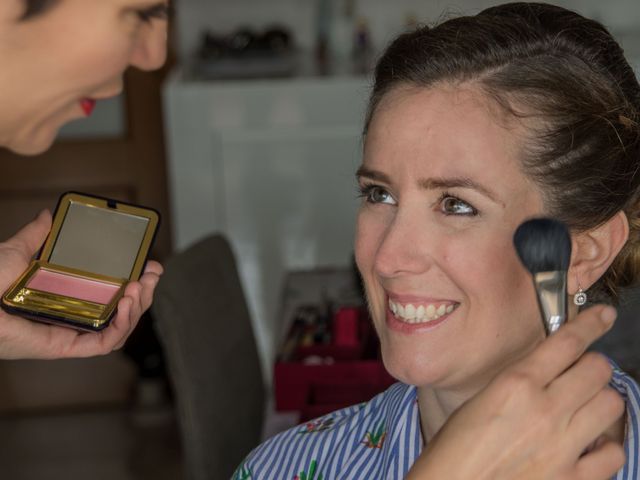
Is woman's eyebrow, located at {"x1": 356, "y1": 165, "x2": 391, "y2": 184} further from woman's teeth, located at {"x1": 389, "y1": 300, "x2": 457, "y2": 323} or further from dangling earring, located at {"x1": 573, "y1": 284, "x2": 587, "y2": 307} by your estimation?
dangling earring, located at {"x1": 573, "y1": 284, "x2": 587, "y2": 307}

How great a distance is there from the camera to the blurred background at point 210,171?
2.92 metres

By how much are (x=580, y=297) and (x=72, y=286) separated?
0.50 meters

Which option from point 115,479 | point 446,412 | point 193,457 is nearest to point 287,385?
point 193,457

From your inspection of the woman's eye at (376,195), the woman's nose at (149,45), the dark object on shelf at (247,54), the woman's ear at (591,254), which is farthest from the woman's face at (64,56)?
the dark object on shelf at (247,54)

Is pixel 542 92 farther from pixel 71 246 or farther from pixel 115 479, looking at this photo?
pixel 115 479

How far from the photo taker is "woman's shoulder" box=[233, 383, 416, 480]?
4.17 ft

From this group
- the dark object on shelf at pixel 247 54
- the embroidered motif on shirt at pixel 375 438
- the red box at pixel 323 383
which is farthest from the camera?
the dark object on shelf at pixel 247 54

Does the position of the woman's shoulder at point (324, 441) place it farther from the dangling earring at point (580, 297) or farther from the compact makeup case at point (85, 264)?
the compact makeup case at point (85, 264)

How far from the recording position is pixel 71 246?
1113mm

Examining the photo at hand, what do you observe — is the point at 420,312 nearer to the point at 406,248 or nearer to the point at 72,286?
the point at 406,248

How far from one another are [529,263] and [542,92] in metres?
0.32

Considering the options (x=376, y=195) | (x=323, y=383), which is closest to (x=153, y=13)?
(x=376, y=195)

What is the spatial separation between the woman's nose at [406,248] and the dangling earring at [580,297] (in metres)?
0.17

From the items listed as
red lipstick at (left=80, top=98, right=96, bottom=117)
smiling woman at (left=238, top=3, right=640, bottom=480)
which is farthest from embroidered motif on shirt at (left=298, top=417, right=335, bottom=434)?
red lipstick at (left=80, top=98, right=96, bottom=117)
